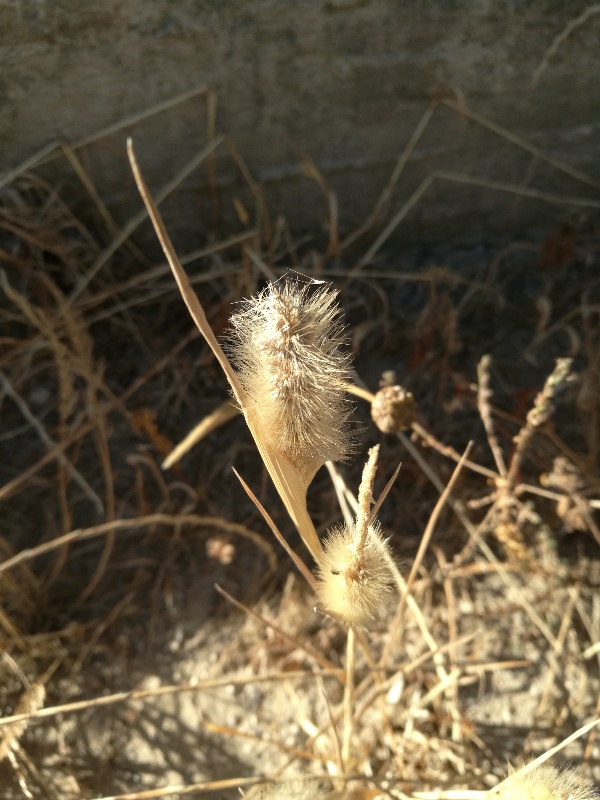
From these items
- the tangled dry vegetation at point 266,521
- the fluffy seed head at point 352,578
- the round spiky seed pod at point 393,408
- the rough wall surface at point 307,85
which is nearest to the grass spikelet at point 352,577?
the fluffy seed head at point 352,578

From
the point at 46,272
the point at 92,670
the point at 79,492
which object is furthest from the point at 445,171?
the point at 92,670

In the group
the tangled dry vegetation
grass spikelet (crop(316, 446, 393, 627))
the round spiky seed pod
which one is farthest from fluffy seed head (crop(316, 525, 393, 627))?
the tangled dry vegetation

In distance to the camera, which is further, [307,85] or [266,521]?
[307,85]

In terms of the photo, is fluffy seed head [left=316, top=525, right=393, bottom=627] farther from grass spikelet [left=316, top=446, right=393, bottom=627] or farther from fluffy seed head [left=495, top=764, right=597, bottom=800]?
fluffy seed head [left=495, top=764, right=597, bottom=800]

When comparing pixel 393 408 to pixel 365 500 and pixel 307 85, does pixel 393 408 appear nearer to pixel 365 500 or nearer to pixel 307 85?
pixel 365 500

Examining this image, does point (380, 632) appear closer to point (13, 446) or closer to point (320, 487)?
point (320, 487)

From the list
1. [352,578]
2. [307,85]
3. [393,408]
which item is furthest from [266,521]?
[307,85]

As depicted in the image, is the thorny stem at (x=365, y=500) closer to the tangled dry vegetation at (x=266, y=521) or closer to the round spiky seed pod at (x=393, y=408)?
the round spiky seed pod at (x=393, y=408)
